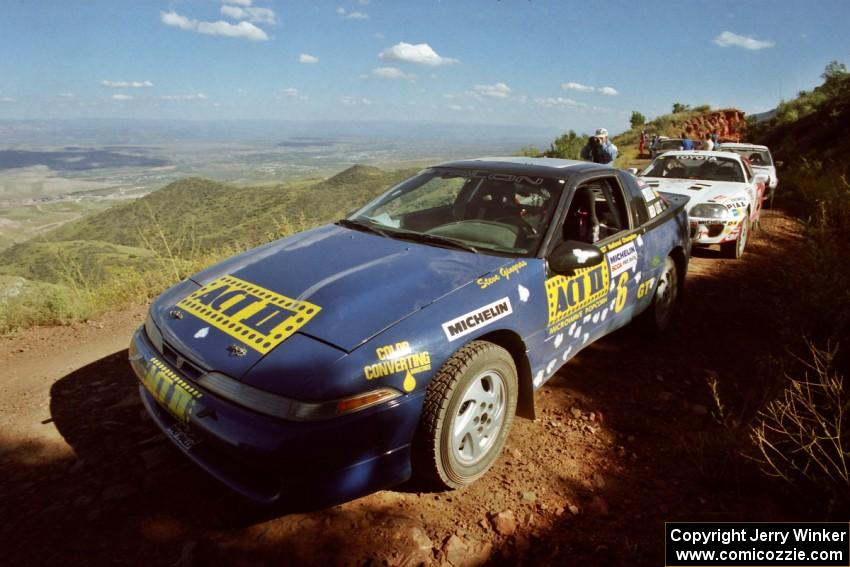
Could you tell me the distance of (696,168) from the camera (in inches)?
311

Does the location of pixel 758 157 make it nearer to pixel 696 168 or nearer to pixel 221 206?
pixel 696 168

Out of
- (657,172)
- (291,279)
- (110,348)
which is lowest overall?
(110,348)

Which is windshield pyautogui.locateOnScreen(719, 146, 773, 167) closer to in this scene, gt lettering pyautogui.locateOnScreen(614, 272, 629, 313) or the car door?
the car door

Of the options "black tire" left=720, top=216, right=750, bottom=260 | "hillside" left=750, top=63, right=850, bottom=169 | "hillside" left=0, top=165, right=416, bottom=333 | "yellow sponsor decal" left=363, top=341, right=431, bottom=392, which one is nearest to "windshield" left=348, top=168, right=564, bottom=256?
"hillside" left=0, top=165, right=416, bottom=333

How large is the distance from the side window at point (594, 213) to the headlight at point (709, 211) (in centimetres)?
382

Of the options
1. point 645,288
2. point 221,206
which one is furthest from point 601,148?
point 221,206

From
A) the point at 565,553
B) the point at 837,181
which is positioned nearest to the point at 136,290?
the point at 565,553

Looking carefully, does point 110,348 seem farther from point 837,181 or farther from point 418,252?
point 837,181

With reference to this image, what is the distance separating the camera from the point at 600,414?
3.03 metres

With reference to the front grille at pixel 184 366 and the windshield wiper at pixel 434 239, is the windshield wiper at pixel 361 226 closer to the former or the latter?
the windshield wiper at pixel 434 239

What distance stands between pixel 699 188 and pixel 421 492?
6.98 metres

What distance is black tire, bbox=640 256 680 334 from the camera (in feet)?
12.9

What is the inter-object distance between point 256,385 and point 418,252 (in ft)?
4.03

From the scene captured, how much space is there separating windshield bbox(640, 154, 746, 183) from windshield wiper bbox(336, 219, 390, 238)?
628cm
